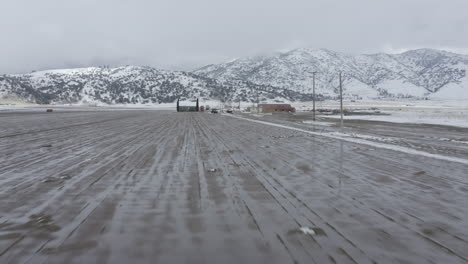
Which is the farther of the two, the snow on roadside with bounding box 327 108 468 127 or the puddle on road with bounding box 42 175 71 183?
the snow on roadside with bounding box 327 108 468 127

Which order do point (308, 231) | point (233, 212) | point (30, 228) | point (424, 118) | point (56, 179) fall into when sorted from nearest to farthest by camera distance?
point (308, 231) < point (30, 228) < point (233, 212) < point (56, 179) < point (424, 118)

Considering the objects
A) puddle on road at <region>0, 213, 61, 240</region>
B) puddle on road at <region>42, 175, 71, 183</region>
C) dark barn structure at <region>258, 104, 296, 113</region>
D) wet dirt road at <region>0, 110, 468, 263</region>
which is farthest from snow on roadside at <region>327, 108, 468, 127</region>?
dark barn structure at <region>258, 104, 296, 113</region>

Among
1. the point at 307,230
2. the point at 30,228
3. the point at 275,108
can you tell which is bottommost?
the point at 307,230

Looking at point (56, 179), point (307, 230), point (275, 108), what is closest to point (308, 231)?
point (307, 230)

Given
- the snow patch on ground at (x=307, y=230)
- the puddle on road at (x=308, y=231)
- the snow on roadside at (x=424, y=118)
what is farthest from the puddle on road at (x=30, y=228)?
the snow on roadside at (x=424, y=118)

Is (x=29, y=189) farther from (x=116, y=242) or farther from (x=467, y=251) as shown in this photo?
(x=467, y=251)

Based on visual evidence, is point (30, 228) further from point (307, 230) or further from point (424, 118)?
point (424, 118)

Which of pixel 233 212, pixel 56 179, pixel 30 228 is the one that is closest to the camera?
pixel 30 228

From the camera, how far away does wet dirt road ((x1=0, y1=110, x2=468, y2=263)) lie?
5.18 meters

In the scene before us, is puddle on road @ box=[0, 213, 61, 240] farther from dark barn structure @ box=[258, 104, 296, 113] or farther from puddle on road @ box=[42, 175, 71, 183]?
dark barn structure @ box=[258, 104, 296, 113]

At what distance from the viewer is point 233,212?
7.17 m

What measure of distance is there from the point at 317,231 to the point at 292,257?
1175 mm

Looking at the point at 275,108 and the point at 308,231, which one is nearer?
the point at 308,231

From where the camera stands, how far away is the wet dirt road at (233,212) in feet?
17.0
